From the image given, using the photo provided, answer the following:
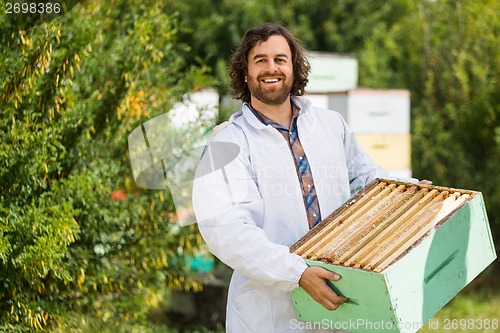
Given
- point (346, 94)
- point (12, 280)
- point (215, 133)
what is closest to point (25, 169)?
point (12, 280)

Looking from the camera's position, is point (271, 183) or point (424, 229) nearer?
point (424, 229)

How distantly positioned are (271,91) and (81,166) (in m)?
1.04

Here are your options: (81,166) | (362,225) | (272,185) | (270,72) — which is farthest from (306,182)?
(81,166)

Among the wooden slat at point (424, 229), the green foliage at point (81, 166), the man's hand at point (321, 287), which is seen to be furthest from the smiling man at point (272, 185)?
the green foliage at point (81, 166)

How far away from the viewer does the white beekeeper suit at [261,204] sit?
7.17 feet

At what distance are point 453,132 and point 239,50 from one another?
3.78m

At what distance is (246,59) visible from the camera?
259cm

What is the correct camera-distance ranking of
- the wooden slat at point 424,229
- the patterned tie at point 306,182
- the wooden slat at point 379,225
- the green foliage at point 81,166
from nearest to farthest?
the wooden slat at point 424,229 < the wooden slat at point 379,225 < the patterned tie at point 306,182 < the green foliage at point 81,166

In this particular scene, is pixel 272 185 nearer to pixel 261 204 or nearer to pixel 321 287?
pixel 261 204

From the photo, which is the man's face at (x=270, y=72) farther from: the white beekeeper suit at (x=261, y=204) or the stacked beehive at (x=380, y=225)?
the stacked beehive at (x=380, y=225)

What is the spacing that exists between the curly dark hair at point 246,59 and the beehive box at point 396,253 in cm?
52

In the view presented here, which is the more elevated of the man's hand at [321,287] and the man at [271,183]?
the man at [271,183]

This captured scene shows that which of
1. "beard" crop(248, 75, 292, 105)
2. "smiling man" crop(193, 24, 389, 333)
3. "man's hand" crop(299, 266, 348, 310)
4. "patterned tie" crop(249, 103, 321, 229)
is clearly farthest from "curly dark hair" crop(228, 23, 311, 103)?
"man's hand" crop(299, 266, 348, 310)

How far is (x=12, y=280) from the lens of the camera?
2.68 meters
